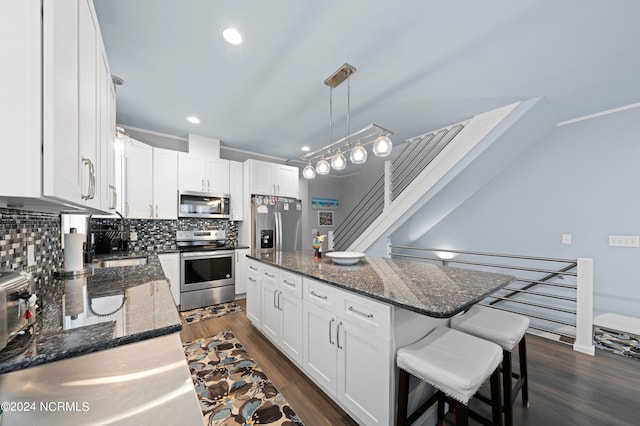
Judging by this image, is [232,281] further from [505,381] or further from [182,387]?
[505,381]

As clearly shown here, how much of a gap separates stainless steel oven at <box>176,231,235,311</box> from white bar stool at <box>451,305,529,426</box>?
10.3 feet

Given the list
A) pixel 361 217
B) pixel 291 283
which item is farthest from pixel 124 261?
pixel 361 217

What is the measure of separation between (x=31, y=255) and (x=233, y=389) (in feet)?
5.13

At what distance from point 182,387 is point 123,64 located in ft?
8.55

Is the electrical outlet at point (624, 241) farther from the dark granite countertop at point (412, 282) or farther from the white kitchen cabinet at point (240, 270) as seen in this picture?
the white kitchen cabinet at point (240, 270)

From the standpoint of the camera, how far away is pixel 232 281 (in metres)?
3.70

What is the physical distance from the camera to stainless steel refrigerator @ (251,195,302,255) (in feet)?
13.0

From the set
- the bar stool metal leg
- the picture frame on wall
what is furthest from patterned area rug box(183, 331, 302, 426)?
the picture frame on wall

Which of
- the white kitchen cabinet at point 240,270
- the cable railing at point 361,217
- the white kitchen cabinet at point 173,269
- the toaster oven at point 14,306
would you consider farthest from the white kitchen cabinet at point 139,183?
the cable railing at point 361,217

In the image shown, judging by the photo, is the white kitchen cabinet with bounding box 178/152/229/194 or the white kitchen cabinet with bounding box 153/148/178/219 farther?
the white kitchen cabinet with bounding box 178/152/229/194

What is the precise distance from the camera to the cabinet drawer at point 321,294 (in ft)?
5.23

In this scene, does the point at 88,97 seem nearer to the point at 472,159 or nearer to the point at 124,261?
the point at 124,261

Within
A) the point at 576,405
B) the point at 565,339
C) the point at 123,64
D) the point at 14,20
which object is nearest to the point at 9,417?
the point at 14,20

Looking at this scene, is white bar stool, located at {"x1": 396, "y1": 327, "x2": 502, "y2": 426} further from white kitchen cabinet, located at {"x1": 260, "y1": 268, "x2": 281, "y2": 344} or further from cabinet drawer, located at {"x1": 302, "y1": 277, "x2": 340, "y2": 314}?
white kitchen cabinet, located at {"x1": 260, "y1": 268, "x2": 281, "y2": 344}
